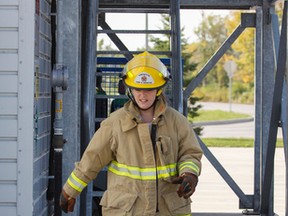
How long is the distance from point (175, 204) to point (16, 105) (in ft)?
6.44

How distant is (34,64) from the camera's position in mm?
6562

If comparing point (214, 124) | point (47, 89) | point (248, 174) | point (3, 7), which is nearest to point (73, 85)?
point (47, 89)

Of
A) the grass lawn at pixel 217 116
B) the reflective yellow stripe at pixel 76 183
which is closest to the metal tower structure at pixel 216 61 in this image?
the reflective yellow stripe at pixel 76 183

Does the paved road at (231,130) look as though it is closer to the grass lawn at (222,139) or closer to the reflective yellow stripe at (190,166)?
the grass lawn at (222,139)

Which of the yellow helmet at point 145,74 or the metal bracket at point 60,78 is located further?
the metal bracket at point 60,78

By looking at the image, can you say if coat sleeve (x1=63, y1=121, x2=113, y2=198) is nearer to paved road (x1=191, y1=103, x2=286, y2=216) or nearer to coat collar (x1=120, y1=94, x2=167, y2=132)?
coat collar (x1=120, y1=94, x2=167, y2=132)

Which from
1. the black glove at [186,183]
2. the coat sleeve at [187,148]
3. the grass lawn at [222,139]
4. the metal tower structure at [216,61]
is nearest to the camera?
the black glove at [186,183]

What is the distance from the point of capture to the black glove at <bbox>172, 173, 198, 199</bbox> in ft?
16.1

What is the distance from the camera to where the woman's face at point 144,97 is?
201 inches

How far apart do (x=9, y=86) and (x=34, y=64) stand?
11.4 inches


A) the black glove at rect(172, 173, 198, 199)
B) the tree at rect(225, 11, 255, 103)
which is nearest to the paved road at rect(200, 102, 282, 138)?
the tree at rect(225, 11, 255, 103)

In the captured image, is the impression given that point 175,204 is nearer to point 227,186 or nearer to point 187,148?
point 187,148

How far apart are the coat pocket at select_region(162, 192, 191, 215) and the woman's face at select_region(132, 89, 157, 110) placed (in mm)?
604

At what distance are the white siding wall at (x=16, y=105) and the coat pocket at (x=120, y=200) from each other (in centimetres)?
150
